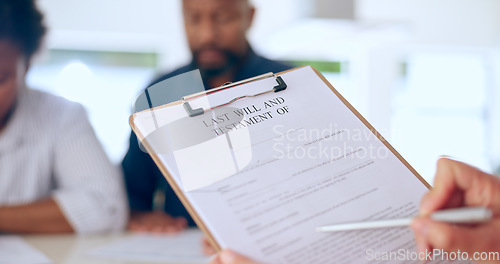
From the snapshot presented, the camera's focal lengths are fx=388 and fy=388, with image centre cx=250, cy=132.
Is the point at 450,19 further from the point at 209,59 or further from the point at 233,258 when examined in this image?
the point at 233,258

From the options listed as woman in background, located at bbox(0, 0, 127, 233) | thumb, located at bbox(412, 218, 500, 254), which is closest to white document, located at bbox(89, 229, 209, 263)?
woman in background, located at bbox(0, 0, 127, 233)

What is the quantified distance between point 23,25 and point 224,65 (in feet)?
2.38

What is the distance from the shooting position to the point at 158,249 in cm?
77

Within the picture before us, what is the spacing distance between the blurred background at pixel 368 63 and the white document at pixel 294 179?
101 inches

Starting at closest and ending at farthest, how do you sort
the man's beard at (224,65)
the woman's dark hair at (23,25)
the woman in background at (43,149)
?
the woman in background at (43,149) → the woman's dark hair at (23,25) → the man's beard at (224,65)

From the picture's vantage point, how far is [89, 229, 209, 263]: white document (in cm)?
70

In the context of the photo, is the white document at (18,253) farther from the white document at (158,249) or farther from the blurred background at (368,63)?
the blurred background at (368,63)

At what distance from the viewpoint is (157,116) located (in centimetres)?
45

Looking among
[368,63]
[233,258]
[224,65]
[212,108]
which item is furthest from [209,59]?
[368,63]

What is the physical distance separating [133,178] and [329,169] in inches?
40.8

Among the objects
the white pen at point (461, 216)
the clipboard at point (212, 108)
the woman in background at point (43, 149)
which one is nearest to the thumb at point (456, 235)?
the white pen at point (461, 216)

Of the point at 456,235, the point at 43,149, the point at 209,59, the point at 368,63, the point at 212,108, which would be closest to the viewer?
the point at 456,235

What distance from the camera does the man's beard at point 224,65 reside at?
1.62 metres

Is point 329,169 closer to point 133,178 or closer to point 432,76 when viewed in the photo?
point 133,178
